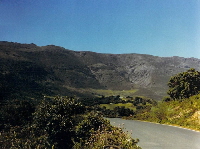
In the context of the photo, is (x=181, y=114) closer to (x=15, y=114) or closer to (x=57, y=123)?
(x=57, y=123)

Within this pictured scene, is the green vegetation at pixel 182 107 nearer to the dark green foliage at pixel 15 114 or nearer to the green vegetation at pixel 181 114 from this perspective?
the green vegetation at pixel 181 114

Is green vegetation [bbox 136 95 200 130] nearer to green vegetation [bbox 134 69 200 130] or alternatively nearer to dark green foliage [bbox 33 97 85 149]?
green vegetation [bbox 134 69 200 130]

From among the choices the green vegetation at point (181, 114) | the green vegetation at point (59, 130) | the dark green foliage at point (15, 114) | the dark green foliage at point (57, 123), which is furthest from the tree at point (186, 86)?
the dark green foliage at point (57, 123)

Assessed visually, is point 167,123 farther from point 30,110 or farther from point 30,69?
point 30,69

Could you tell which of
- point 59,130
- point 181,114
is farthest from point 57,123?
point 181,114

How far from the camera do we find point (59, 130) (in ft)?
41.5

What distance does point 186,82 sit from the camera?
48.4 m

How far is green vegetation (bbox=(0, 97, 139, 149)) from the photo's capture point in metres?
11.7

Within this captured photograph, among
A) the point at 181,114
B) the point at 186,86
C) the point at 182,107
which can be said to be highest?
the point at 186,86

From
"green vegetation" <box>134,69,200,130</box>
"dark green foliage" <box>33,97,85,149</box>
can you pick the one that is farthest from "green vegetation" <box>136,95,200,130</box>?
"dark green foliage" <box>33,97,85,149</box>

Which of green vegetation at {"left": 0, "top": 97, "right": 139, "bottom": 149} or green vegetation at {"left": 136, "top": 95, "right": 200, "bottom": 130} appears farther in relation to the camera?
green vegetation at {"left": 136, "top": 95, "right": 200, "bottom": 130}

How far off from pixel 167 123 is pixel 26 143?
95.0 ft

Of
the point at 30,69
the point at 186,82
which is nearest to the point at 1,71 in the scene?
the point at 30,69

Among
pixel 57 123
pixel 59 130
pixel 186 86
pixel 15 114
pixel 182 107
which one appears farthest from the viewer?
pixel 186 86
